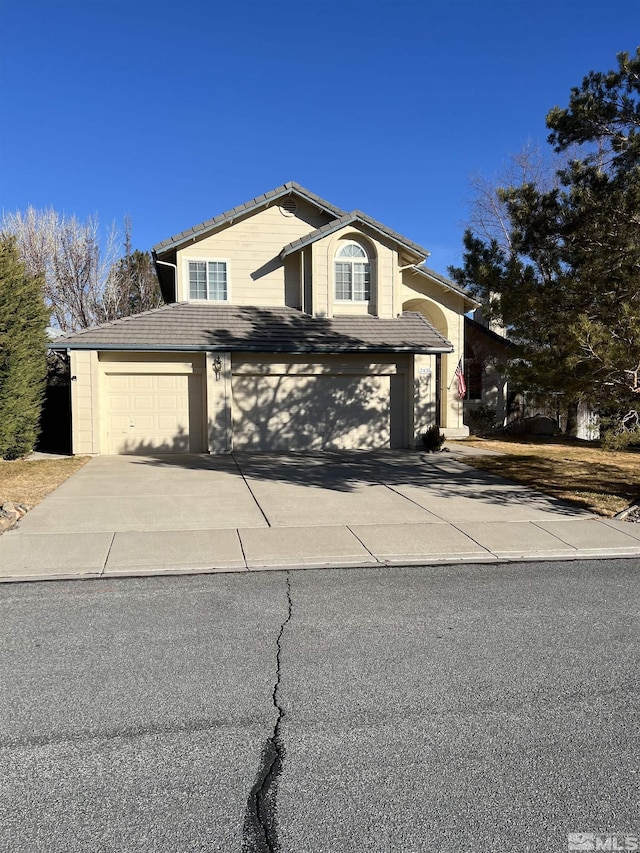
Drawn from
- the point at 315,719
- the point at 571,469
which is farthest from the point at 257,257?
the point at 315,719

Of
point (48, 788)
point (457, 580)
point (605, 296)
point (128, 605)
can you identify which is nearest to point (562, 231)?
point (605, 296)

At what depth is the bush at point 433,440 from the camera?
18.1 metres

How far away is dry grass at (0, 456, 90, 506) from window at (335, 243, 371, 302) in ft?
28.5

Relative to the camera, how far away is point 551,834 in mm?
2887

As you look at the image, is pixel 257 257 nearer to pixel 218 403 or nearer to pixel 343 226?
pixel 343 226

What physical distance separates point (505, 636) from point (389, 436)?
13987 mm

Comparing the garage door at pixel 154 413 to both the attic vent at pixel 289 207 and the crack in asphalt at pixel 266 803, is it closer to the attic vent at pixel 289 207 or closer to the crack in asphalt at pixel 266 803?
the attic vent at pixel 289 207

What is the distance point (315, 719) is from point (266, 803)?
853 mm

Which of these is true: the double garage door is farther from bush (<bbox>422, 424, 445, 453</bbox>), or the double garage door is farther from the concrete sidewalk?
the concrete sidewalk

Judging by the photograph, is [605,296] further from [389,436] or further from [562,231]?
[389,436]

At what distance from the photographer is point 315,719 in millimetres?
3902

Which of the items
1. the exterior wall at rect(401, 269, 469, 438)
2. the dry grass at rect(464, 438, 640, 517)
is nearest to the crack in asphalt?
the dry grass at rect(464, 438, 640, 517)

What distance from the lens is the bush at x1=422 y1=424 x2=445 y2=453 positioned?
18062 mm

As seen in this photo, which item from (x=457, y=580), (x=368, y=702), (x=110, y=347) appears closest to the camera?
(x=368, y=702)
